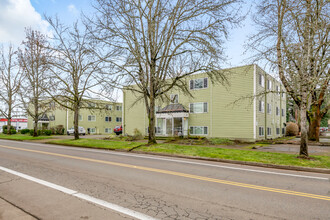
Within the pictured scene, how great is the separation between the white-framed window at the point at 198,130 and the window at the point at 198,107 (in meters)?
1.94

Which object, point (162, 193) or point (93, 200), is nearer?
point (93, 200)

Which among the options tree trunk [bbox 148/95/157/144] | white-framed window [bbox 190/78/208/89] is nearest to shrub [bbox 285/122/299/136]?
white-framed window [bbox 190/78/208/89]

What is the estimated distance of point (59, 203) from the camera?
4.77 m

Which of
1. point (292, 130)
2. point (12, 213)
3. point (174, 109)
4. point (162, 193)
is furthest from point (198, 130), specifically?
point (12, 213)

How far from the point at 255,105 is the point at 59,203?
70.4 feet

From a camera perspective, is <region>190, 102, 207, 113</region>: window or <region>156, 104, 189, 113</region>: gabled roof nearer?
<region>190, 102, 207, 113</region>: window

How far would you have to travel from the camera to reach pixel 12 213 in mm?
4254

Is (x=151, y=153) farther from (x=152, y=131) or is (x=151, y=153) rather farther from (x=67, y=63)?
(x=67, y=63)

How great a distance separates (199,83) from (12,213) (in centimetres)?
2422

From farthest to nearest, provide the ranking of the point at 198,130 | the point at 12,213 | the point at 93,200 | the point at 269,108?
the point at 269,108, the point at 198,130, the point at 93,200, the point at 12,213

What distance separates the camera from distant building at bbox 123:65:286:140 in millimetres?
22641

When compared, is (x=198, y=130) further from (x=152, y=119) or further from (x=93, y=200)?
(x=93, y=200)

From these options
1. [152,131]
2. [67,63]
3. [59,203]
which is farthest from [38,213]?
[67,63]

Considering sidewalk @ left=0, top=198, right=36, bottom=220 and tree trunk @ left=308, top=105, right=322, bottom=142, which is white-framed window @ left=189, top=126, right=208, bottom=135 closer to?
tree trunk @ left=308, top=105, right=322, bottom=142
